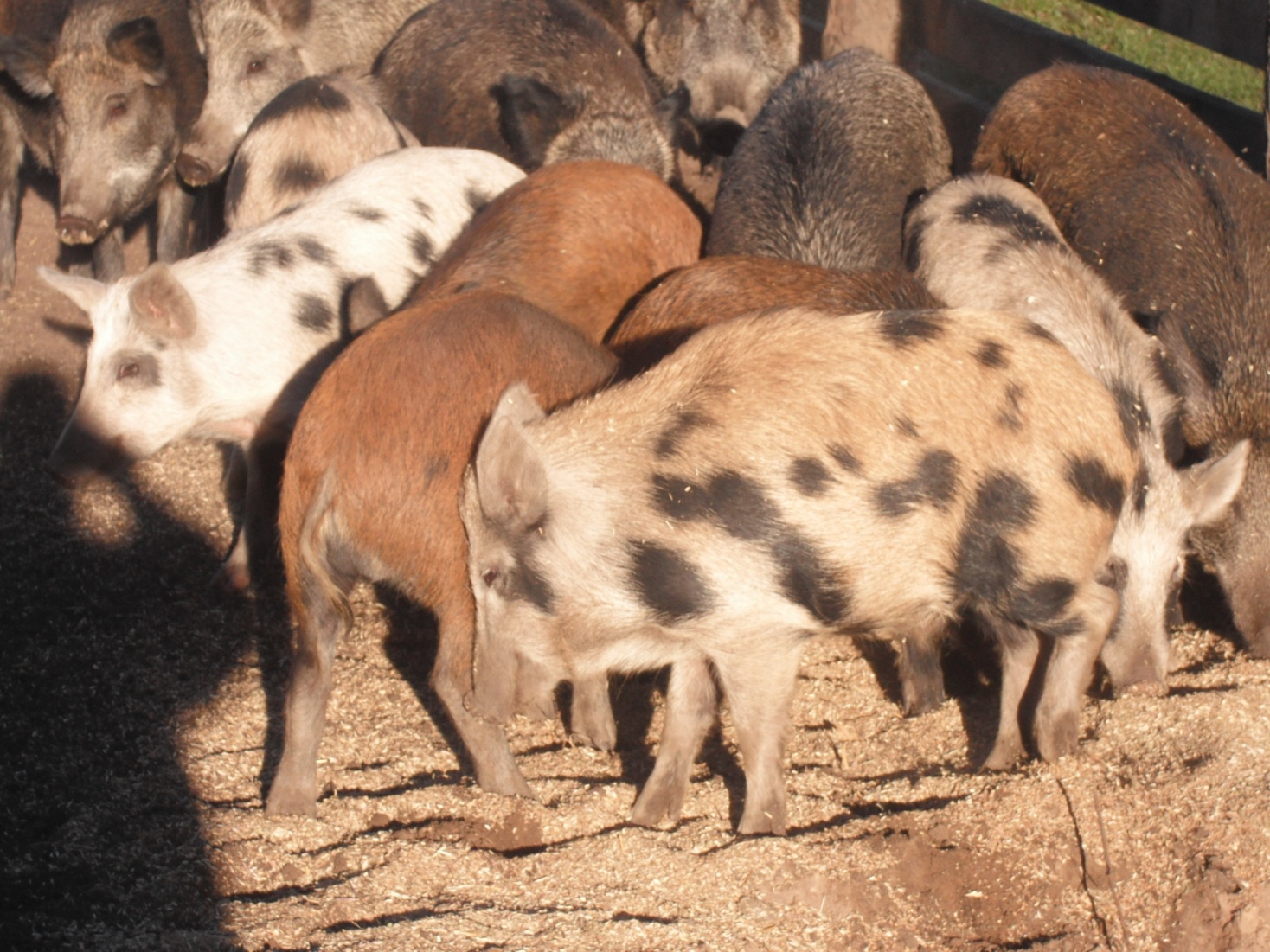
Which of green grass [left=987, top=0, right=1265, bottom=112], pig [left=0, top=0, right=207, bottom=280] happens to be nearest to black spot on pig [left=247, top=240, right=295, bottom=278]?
pig [left=0, top=0, right=207, bottom=280]

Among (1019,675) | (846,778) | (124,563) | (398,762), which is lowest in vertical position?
(124,563)

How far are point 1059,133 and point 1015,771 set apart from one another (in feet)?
10.8

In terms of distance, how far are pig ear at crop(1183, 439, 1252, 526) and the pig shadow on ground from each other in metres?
3.09

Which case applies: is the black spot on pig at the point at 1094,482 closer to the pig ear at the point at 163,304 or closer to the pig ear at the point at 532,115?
the pig ear at the point at 163,304

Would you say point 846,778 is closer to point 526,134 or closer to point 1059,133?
point 1059,133

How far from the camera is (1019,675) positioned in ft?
13.4

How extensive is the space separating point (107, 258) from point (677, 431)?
4.74 metres

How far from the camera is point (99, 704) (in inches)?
169

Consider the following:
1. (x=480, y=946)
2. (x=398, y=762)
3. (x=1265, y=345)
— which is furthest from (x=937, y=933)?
(x=1265, y=345)

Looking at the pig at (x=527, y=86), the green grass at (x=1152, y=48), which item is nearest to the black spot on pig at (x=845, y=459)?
the pig at (x=527, y=86)

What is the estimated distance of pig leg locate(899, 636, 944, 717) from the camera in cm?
438

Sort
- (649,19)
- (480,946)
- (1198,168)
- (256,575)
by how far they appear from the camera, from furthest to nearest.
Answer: (649,19), (1198,168), (256,575), (480,946)

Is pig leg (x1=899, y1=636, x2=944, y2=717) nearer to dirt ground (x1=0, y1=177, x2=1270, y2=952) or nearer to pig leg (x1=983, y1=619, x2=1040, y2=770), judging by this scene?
dirt ground (x1=0, y1=177, x2=1270, y2=952)

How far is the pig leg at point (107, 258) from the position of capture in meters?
7.11
